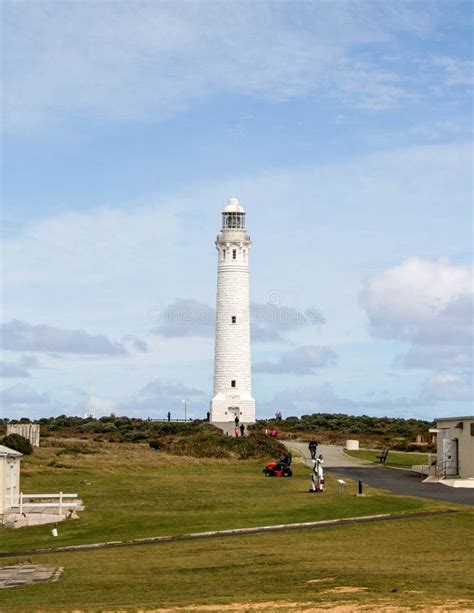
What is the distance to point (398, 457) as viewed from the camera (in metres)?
67.7

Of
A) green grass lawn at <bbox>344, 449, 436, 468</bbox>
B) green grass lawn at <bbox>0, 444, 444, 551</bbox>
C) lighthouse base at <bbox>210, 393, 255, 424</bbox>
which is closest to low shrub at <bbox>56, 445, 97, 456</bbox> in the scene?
green grass lawn at <bbox>0, 444, 444, 551</bbox>

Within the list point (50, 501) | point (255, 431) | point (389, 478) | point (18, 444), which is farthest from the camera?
point (255, 431)

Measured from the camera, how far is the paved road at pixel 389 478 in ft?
147

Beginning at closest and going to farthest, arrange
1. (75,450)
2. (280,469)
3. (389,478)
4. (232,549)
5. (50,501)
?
(232,549) < (50,501) < (280,469) < (389,478) < (75,450)

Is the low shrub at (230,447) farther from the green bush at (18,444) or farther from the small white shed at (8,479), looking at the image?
the small white shed at (8,479)

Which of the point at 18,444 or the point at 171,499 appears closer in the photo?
the point at 171,499

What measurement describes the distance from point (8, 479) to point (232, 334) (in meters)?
46.8

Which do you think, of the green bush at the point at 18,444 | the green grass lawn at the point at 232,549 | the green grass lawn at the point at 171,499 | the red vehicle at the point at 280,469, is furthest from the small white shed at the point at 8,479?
the green bush at the point at 18,444

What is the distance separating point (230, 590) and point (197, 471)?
3101 centimetres

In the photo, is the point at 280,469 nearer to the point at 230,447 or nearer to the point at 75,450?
the point at 230,447

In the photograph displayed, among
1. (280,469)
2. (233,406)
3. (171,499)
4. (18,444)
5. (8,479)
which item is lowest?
(171,499)

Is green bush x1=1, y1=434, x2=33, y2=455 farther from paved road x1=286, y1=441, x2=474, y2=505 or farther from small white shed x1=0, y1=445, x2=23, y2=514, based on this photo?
paved road x1=286, y1=441, x2=474, y2=505

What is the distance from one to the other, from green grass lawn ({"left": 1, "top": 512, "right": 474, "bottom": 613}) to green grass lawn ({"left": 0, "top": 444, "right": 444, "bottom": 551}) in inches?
151

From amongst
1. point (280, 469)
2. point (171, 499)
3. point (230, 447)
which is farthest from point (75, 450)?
point (171, 499)
